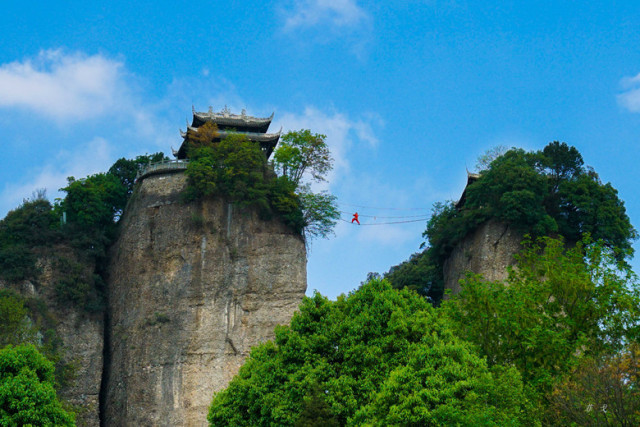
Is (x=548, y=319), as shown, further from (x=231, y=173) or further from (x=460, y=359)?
(x=231, y=173)

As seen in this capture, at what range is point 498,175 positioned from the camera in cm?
4181

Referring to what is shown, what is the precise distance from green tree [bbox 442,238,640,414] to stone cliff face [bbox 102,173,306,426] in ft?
44.3

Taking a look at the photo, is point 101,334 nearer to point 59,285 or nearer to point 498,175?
point 59,285

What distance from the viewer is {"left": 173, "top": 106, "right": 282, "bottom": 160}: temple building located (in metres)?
47.2

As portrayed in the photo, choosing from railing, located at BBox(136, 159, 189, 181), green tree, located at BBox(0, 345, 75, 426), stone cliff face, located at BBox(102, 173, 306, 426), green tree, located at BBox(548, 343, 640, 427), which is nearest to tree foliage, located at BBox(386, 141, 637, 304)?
stone cliff face, located at BBox(102, 173, 306, 426)

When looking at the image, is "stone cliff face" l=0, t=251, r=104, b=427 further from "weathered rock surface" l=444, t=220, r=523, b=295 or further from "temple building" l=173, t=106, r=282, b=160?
"weathered rock surface" l=444, t=220, r=523, b=295

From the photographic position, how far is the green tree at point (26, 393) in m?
24.0

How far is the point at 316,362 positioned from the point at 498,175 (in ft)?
66.5

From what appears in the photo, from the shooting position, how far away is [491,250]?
43.1 meters

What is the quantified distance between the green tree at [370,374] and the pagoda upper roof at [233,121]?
22.7 m

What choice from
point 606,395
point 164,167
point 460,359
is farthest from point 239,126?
point 606,395

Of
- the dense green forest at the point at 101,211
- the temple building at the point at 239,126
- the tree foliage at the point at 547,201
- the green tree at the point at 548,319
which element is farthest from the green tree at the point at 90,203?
the green tree at the point at 548,319

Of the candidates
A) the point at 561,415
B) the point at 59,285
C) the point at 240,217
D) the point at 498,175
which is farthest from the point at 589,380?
the point at 59,285

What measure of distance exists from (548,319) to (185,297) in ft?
62.6
